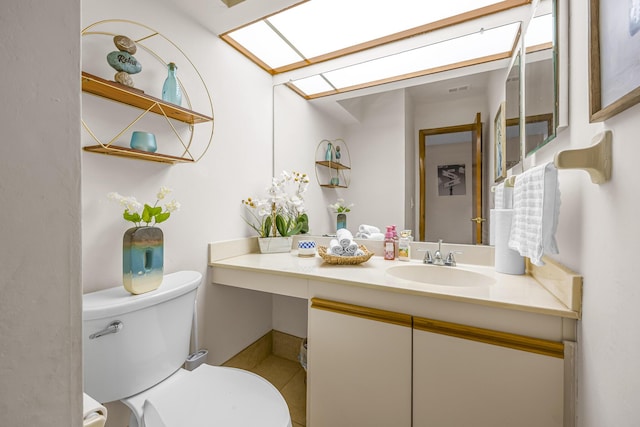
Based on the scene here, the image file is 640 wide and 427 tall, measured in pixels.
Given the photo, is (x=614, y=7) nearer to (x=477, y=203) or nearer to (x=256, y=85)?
(x=477, y=203)

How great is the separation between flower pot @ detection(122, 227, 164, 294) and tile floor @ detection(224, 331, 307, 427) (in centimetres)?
83

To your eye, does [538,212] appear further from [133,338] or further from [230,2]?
[230,2]

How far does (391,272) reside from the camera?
1261mm

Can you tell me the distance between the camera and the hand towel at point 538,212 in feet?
2.41

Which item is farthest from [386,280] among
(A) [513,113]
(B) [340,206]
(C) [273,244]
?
(A) [513,113]

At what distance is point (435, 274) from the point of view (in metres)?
1.28

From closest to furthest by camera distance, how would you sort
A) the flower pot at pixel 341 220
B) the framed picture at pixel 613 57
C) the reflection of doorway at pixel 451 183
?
the framed picture at pixel 613 57 < the reflection of doorway at pixel 451 183 < the flower pot at pixel 341 220

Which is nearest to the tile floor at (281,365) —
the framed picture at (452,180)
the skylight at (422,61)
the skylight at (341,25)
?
the framed picture at (452,180)

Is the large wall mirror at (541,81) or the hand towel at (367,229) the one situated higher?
the large wall mirror at (541,81)

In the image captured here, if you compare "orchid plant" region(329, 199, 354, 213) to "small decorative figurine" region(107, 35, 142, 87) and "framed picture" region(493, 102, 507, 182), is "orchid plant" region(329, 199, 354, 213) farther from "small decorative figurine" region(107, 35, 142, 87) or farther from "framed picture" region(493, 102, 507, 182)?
"small decorative figurine" region(107, 35, 142, 87)

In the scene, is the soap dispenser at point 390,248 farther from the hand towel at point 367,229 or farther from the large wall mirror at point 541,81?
the large wall mirror at point 541,81

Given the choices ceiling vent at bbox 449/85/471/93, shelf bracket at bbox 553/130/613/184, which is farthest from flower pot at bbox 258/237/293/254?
shelf bracket at bbox 553/130/613/184

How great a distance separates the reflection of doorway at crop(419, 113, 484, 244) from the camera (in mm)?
1374

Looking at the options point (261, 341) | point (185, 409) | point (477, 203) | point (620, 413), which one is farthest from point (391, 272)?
point (261, 341)
